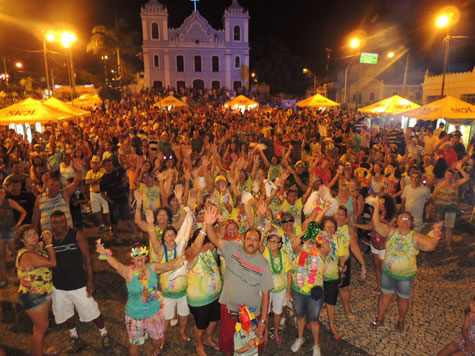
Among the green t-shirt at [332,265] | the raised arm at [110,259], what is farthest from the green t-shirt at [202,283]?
the green t-shirt at [332,265]

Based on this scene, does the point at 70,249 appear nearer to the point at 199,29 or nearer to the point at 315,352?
the point at 315,352

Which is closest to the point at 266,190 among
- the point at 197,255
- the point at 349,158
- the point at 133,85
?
the point at 197,255

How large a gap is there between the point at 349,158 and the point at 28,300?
7.84 meters

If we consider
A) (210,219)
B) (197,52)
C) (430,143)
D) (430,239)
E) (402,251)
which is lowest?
(402,251)

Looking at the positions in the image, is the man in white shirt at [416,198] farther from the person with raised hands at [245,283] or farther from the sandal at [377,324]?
the person with raised hands at [245,283]

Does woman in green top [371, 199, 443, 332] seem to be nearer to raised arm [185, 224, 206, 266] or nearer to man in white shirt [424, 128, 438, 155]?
raised arm [185, 224, 206, 266]

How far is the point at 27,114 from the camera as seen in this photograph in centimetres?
800

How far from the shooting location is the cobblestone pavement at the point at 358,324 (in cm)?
422

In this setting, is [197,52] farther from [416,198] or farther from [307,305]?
[307,305]

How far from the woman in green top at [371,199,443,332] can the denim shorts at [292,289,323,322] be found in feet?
3.51

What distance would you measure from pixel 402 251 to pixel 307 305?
1368 mm

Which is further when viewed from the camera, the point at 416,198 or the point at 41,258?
the point at 416,198

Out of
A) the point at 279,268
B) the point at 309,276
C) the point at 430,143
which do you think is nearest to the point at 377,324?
the point at 309,276

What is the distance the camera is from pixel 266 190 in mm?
5305
